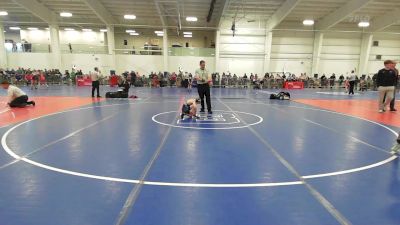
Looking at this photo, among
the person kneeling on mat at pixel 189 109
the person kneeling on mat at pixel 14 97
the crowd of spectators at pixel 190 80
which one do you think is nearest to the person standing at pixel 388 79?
→ the person kneeling on mat at pixel 189 109

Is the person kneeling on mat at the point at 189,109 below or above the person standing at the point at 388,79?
below

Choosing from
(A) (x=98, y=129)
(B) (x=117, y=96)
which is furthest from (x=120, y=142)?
(B) (x=117, y=96)

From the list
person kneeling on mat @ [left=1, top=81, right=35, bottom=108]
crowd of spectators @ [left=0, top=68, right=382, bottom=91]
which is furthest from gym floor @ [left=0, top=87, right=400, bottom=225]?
crowd of spectators @ [left=0, top=68, right=382, bottom=91]

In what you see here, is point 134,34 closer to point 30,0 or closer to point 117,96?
point 30,0

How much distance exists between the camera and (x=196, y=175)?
4.16 m

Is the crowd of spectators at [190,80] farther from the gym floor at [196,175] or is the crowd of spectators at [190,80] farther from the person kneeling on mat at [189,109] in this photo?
the gym floor at [196,175]

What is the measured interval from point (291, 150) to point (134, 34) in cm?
3251

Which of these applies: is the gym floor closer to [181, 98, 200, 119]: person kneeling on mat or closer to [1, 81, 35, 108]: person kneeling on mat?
[181, 98, 200, 119]: person kneeling on mat

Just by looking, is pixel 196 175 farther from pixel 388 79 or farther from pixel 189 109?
pixel 388 79

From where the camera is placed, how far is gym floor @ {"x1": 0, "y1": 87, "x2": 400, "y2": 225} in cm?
306

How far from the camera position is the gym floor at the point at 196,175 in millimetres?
3061

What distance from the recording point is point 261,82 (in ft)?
91.5

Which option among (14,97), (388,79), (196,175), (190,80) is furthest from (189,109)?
(190,80)

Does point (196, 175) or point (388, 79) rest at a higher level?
point (388, 79)
